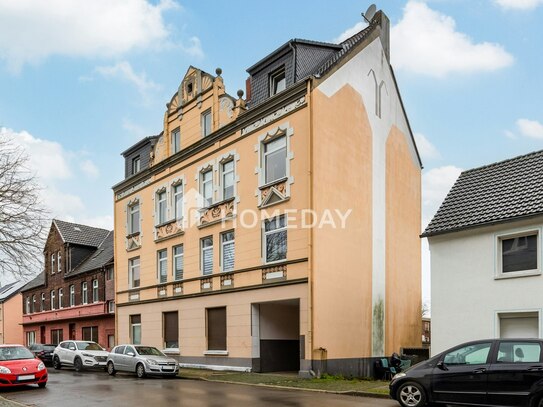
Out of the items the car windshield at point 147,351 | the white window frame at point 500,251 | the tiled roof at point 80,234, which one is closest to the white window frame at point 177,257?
the car windshield at point 147,351

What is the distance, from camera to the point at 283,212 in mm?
22312

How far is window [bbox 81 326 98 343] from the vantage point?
129ft

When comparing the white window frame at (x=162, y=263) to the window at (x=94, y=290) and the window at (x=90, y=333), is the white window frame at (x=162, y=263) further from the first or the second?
the window at (x=90, y=333)

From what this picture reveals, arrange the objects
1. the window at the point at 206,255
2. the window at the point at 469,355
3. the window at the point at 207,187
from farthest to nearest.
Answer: the window at the point at 207,187
the window at the point at 206,255
the window at the point at 469,355

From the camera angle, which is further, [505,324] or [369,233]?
[369,233]

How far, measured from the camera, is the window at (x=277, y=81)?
24148 millimetres

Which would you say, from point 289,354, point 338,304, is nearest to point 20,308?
point 289,354

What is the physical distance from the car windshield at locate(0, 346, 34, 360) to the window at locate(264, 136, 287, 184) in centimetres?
1069

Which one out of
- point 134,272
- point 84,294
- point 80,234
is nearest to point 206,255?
point 134,272

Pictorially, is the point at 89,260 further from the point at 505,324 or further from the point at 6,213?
the point at 505,324

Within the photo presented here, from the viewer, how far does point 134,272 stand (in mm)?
33375

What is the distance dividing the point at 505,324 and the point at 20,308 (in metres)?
52.3

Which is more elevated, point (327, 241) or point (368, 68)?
point (368, 68)

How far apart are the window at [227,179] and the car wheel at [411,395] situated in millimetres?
14410
